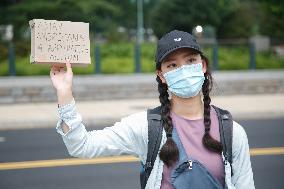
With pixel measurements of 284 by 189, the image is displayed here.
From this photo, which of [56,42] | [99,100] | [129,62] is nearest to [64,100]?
[56,42]

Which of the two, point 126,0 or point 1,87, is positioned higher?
point 126,0

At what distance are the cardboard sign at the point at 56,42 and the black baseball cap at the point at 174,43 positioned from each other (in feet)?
1.35

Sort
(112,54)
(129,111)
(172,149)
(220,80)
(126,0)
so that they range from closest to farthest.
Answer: (172,149) → (129,111) → (220,80) → (112,54) → (126,0)

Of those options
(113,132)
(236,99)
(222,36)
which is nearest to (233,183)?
(113,132)

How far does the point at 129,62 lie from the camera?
19.6m

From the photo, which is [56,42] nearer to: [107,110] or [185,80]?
[185,80]

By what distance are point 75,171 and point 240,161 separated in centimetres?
473

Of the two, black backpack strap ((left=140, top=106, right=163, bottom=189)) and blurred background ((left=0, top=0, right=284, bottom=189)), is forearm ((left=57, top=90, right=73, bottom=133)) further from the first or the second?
blurred background ((left=0, top=0, right=284, bottom=189))

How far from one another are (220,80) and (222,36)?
92.5 feet

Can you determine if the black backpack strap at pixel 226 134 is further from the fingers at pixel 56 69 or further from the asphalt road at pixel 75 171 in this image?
the asphalt road at pixel 75 171

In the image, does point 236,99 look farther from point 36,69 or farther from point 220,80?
point 36,69

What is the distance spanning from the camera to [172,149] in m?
2.25

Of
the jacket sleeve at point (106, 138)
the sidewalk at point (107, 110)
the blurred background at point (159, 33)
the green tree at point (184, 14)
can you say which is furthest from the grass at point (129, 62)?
the green tree at point (184, 14)

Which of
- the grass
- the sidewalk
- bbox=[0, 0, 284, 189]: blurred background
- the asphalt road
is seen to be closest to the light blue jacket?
bbox=[0, 0, 284, 189]: blurred background
